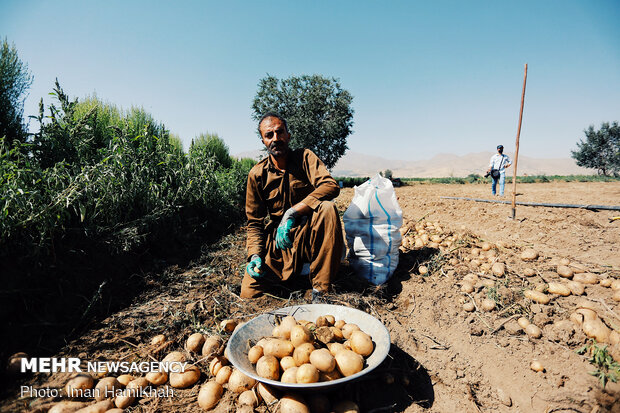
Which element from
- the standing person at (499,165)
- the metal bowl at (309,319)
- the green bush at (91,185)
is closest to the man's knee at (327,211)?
the metal bowl at (309,319)

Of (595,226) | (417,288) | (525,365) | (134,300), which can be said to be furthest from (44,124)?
(595,226)

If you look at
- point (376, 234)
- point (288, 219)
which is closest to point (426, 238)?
point (376, 234)

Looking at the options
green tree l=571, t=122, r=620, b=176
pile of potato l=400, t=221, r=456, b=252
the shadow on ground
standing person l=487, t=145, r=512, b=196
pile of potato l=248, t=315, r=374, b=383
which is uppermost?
green tree l=571, t=122, r=620, b=176

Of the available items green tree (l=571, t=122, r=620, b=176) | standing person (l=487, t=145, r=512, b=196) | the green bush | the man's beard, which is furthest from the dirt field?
green tree (l=571, t=122, r=620, b=176)

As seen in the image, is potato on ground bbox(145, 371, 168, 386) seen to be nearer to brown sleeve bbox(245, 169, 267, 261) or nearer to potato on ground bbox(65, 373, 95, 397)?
potato on ground bbox(65, 373, 95, 397)

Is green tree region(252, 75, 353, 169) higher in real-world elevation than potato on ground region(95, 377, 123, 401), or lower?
higher

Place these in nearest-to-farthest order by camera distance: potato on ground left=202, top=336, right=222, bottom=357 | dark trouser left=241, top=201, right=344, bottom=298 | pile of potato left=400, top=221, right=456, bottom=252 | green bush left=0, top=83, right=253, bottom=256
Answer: potato on ground left=202, top=336, right=222, bottom=357
green bush left=0, top=83, right=253, bottom=256
dark trouser left=241, top=201, right=344, bottom=298
pile of potato left=400, top=221, right=456, bottom=252

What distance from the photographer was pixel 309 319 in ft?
5.96

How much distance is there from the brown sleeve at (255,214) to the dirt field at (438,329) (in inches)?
17.5

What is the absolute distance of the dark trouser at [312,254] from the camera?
2223mm

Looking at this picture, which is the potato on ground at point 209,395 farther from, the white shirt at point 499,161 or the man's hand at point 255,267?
the white shirt at point 499,161

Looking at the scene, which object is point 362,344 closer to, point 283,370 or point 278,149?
point 283,370

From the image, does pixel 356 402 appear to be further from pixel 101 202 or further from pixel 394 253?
pixel 101 202

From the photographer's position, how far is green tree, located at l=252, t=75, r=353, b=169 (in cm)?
2105
